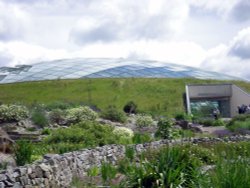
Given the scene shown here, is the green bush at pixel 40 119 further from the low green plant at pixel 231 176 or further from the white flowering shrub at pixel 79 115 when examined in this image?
the low green plant at pixel 231 176

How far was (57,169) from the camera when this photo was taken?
9883 mm

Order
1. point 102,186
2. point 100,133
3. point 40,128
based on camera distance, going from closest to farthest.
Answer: point 102,186 < point 100,133 < point 40,128

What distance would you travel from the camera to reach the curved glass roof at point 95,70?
55.4 metres

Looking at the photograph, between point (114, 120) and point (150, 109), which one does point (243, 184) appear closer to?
point (114, 120)

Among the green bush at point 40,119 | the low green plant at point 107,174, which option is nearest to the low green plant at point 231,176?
the low green plant at point 107,174

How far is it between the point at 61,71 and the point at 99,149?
45327 mm

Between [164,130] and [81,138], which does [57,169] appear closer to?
[81,138]

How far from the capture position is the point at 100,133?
17453 mm

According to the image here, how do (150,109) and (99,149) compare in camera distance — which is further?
(150,109)

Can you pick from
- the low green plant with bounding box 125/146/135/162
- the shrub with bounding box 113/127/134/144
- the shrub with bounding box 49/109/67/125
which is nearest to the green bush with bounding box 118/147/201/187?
the low green plant with bounding box 125/146/135/162

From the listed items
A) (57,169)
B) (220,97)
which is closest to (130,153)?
(57,169)

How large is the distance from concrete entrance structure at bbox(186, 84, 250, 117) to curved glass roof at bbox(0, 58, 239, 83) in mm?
11299

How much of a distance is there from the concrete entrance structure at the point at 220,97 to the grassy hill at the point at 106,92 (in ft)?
4.57

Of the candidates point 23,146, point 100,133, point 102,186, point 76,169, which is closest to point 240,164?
point 102,186
